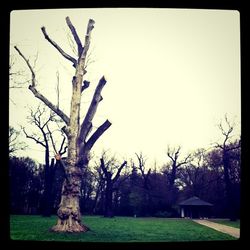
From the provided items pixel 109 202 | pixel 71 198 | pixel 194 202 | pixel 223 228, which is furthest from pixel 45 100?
pixel 223 228

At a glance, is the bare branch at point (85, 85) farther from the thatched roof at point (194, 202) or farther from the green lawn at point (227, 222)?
the green lawn at point (227, 222)

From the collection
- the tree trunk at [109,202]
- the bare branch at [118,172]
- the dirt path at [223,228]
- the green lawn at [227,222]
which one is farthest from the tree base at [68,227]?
the green lawn at [227,222]

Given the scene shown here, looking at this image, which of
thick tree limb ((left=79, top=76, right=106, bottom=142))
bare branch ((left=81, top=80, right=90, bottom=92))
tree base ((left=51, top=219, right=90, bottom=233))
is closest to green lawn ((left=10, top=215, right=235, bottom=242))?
tree base ((left=51, top=219, right=90, bottom=233))

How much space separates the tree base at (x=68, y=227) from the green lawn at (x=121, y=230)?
0.10m

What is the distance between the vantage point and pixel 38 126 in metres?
5.20

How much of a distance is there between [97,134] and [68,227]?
1.98 m

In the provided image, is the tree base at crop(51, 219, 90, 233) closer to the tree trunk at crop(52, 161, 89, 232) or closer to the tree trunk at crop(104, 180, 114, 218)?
the tree trunk at crop(52, 161, 89, 232)

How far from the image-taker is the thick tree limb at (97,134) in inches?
220

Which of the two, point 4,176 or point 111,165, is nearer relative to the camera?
point 4,176

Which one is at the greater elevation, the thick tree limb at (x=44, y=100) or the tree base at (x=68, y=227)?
the thick tree limb at (x=44, y=100)

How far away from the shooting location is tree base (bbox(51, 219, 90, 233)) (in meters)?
5.21
